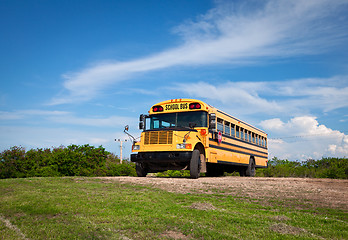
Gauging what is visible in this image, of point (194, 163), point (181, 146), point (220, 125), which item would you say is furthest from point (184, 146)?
point (220, 125)

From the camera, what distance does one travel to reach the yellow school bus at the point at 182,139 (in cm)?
1220

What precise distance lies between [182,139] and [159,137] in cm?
96

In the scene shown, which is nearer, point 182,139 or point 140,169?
point 182,139

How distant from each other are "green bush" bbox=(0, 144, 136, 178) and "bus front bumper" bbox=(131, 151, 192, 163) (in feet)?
9.35

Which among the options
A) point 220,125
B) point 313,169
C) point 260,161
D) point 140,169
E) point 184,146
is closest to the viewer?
point 184,146

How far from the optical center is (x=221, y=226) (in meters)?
4.57

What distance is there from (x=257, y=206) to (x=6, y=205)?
5010 millimetres

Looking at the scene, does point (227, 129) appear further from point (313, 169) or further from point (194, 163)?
point (313, 169)

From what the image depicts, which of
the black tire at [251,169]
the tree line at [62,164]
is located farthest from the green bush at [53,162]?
the black tire at [251,169]

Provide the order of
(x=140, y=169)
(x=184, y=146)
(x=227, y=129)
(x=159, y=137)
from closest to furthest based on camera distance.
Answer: (x=184, y=146)
(x=159, y=137)
(x=140, y=169)
(x=227, y=129)

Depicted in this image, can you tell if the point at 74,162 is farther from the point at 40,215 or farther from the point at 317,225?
the point at 317,225

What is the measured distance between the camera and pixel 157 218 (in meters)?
5.01

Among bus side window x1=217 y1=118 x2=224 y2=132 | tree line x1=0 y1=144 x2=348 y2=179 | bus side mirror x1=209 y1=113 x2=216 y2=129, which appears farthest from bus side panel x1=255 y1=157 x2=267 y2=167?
bus side mirror x1=209 y1=113 x2=216 y2=129

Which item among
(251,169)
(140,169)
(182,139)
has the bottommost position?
(140,169)
